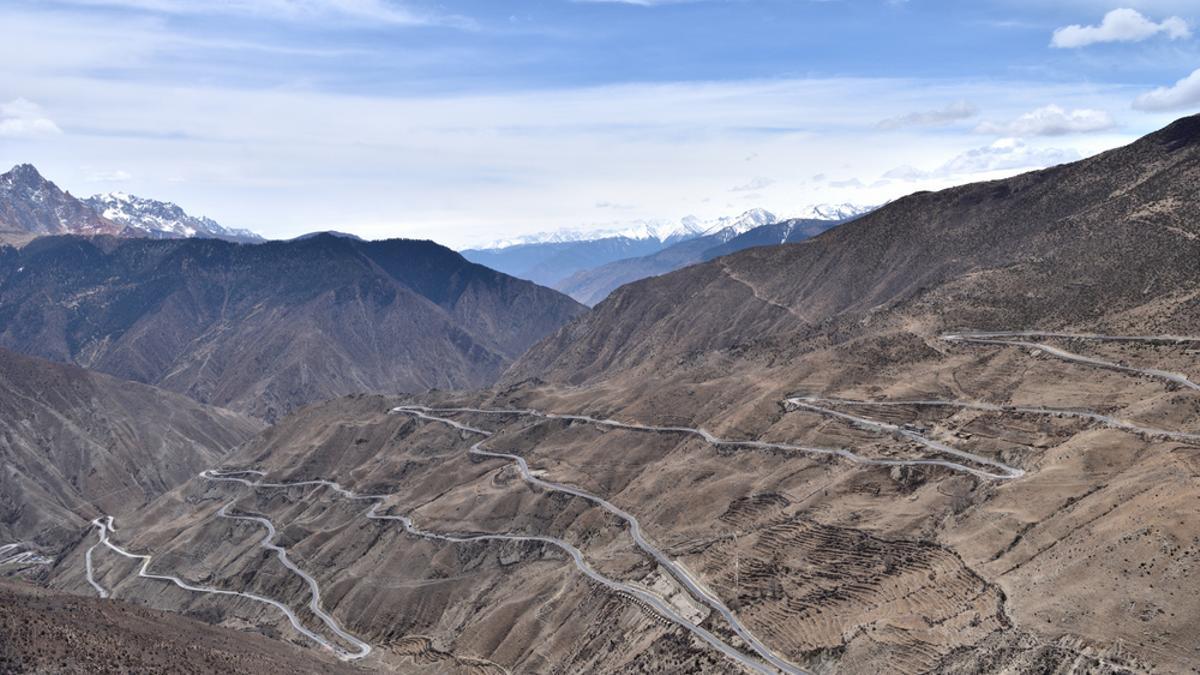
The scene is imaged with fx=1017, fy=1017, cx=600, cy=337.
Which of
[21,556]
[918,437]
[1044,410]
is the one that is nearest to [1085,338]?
[1044,410]

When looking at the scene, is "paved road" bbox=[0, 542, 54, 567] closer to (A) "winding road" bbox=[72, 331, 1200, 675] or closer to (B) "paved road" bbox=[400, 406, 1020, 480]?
(A) "winding road" bbox=[72, 331, 1200, 675]

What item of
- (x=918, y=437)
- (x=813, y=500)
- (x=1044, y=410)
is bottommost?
(x=813, y=500)

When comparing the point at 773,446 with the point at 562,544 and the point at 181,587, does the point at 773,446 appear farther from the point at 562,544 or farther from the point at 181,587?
the point at 181,587

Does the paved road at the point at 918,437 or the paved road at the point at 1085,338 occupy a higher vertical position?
the paved road at the point at 1085,338

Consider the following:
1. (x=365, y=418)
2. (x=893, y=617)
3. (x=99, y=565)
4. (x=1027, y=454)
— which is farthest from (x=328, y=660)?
(x=365, y=418)

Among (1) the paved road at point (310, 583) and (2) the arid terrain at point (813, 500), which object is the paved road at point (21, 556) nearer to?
(2) the arid terrain at point (813, 500)

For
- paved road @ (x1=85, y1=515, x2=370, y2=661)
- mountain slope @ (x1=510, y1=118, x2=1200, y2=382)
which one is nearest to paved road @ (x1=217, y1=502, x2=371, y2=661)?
paved road @ (x1=85, y1=515, x2=370, y2=661)

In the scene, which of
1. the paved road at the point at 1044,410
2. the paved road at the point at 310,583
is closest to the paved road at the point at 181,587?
the paved road at the point at 310,583
